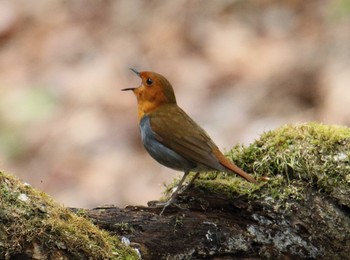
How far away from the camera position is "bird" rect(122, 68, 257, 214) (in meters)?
3.85

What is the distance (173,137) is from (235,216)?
70 cm

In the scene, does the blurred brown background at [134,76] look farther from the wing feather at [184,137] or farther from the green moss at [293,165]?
the green moss at [293,165]

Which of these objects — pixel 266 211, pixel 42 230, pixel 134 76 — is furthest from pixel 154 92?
pixel 134 76

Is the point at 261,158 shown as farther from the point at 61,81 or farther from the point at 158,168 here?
the point at 61,81

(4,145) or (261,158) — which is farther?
(4,145)

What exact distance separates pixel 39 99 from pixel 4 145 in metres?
0.87

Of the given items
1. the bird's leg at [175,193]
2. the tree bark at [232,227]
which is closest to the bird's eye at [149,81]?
the bird's leg at [175,193]

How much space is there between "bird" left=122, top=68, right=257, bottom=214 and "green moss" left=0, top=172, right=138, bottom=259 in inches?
32.9

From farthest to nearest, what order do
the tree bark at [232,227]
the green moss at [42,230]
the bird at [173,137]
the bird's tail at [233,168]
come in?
the bird at [173,137] → the bird's tail at [233,168] → the tree bark at [232,227] → the green moss at [42,230]

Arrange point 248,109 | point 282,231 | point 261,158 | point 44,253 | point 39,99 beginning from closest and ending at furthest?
point 44,253 → point 282,231 → point 261,158 → point 248,109 → point 39,99

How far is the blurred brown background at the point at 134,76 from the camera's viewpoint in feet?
22.9

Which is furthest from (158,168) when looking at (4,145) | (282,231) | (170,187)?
(282,231)

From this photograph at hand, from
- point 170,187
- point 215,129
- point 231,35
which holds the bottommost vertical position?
point 170,187

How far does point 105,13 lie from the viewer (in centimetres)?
959
